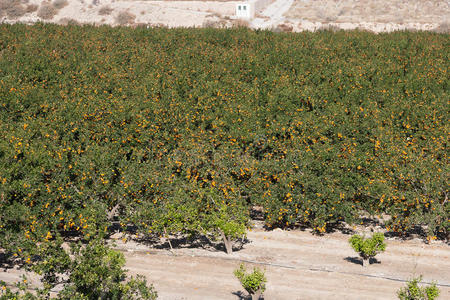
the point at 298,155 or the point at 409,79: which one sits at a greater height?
the point at 409,79

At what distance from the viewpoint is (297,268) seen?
1997 centimetres

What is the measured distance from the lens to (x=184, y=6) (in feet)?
302

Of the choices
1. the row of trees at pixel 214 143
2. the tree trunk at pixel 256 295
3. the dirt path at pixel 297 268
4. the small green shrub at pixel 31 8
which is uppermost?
the small green shrub at pixel 31 8

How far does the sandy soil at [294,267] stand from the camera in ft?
59.1

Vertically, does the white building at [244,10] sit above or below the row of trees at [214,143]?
above

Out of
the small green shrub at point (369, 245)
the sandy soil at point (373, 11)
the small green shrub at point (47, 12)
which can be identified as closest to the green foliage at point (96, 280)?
the small green shrub at point (369, 245)

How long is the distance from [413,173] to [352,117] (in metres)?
6.88

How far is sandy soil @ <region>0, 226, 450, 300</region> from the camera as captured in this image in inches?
709

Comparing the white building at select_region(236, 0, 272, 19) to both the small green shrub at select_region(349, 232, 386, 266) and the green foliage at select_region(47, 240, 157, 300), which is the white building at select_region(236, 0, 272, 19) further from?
the green foliage at select_region(47, 240, 157, 300)

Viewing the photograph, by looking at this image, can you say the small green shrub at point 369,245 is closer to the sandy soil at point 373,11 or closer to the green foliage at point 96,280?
the green foliage at point 96,280

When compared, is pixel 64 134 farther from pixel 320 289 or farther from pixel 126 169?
pixel 320 289

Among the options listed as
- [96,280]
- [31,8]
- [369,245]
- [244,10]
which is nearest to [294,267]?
[369,245]

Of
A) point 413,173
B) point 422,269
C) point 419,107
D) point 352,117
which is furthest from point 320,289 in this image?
point 419,107

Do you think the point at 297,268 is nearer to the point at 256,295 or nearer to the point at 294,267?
the point at 294,267
